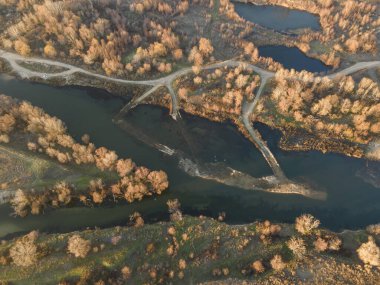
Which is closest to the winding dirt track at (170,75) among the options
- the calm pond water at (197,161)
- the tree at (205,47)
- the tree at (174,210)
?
the calm pond water at (197,161)

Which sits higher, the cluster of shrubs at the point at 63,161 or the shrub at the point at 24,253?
the cluster of shrubs at the point at 63,161

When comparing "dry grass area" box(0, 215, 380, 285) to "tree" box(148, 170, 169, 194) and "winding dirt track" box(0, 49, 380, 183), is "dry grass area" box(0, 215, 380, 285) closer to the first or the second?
"tree" box(148, 170, 169, 194)

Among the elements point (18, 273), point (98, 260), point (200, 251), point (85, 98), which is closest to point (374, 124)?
point (200, 251)

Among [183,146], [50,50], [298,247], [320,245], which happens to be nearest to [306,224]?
[320,245]

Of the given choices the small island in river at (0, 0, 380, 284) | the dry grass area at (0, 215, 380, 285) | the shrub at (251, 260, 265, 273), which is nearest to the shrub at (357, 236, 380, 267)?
the small island in river at (0, 0, 380, 284)

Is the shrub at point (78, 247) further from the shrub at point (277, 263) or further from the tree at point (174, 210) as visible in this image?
the shrub at point (277, 263)
